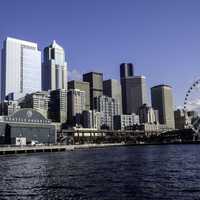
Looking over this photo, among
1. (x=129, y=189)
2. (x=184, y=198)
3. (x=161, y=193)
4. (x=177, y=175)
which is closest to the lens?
(x=184, y=198)

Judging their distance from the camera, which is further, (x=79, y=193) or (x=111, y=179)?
(x=111, y=179)

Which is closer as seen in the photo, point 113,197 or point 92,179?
point 113,197

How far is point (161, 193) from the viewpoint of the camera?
4797cm

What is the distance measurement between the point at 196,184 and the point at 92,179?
1719 centimetres

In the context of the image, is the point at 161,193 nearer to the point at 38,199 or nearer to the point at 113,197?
the point at 113,197

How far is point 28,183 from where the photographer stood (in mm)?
59000

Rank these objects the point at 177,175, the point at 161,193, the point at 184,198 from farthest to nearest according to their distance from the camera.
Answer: the point at 177,175
the point at 161,193
the point at 184,198

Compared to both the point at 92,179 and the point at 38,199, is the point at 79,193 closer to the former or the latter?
the point at 38,199

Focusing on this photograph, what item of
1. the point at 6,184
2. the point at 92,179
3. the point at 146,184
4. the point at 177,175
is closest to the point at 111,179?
the point at 92,179

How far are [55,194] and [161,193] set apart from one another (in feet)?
45.4

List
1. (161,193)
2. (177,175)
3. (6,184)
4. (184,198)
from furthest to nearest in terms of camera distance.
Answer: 1. (177,175)
2. (6,184)
3. (161,193)
4. (184,198)

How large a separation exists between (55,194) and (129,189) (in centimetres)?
1020

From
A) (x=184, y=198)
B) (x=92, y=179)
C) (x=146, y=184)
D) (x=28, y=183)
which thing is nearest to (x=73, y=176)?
(x=92, y=179)

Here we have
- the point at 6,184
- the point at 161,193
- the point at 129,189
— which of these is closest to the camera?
the point at 161,193
